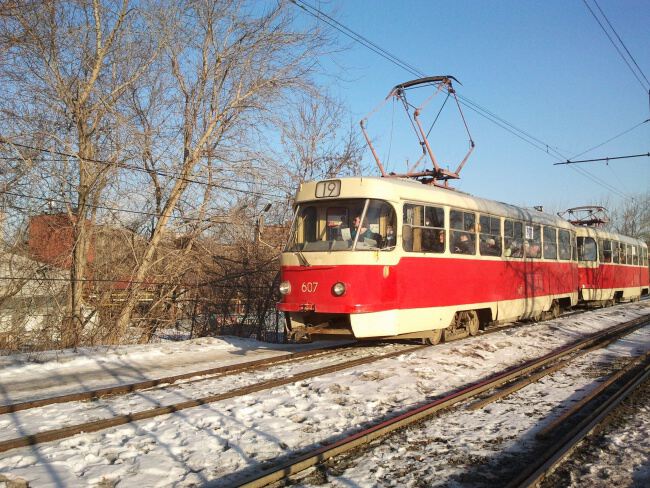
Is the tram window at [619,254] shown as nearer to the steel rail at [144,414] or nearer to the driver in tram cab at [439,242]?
the driver in tram cab at [439,242]

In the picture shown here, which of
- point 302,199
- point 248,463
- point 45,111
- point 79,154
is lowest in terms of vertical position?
point 248,463

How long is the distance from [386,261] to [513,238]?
209 inches

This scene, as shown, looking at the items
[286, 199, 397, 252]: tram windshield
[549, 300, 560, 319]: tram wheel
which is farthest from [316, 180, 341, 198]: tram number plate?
[549, 300, 560, 319]: tram wheel

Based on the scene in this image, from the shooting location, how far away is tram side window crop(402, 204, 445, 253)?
31.2ft

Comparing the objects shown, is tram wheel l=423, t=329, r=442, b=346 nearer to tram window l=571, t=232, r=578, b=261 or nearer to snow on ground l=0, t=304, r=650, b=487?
snow on ground l=0, t=304, r=650, b=487

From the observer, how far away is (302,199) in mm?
9867

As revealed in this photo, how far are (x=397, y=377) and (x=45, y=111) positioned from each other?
9.76 meters

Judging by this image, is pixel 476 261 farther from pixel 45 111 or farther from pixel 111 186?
pixel 45 111

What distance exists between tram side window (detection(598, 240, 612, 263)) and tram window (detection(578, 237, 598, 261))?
66 cm

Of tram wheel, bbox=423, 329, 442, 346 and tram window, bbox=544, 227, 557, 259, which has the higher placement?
tram window, bbox=544, 227, 557, 259

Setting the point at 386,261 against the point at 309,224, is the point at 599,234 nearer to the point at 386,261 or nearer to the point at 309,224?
the point at 386,261

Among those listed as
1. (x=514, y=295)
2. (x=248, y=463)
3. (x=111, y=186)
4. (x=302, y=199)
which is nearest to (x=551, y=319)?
(x=514, y=295)

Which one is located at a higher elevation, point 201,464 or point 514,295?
point 514,295

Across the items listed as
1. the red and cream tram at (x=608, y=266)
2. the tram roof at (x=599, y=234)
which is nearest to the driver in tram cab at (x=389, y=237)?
the red and cream tram at (x=608, y=266)
